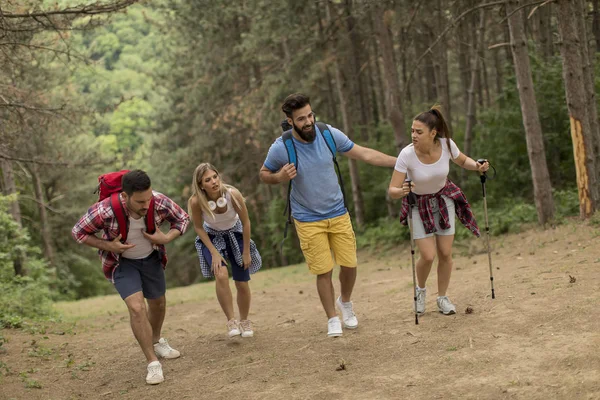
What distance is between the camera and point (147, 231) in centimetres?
675

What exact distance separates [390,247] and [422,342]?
42.6ft

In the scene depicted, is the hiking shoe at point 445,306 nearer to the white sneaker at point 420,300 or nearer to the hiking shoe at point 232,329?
the white sneaker at point 420,300

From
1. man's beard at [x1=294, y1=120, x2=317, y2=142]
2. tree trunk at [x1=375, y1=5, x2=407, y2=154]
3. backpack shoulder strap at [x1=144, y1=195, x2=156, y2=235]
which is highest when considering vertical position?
tree trunk at [x1=375, y1=5, x2=407, y2=154]

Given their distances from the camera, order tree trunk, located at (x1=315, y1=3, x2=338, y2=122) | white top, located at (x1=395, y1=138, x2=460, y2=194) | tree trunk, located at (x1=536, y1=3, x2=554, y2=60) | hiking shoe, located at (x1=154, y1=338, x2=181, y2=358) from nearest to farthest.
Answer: white top, located at (x1=395, y1=138, x2=460, y2=194), hiking shoe, located at (x1=154, y1=338, x2=181, y2=358), tree trunk, located at (x1=315, y1=3, x2=338, y2=122), tree trunk, located at (x1=536, y1=3, x2=554, y2=60)

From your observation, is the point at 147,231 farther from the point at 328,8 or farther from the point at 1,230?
the point at 328,8

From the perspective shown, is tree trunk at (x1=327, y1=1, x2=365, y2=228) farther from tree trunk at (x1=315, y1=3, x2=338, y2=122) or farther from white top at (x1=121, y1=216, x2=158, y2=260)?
white top at (x1=121, y1=216, x2=158, y2=260)

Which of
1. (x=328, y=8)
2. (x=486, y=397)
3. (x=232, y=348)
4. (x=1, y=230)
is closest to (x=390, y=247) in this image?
(x=328, y=8)

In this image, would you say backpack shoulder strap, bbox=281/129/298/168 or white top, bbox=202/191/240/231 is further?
white top, bbox=202/191/240/231

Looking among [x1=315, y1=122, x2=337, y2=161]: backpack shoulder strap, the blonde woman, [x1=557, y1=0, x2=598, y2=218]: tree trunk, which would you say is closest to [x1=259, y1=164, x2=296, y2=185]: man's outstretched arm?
[x1=315, y1=122, x2=337, y2=161]: backpack shoulder strap

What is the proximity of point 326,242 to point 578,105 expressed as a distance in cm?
681

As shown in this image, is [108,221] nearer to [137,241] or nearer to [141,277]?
[137,241]

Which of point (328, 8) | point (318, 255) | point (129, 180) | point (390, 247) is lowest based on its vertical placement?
point (390, 247)

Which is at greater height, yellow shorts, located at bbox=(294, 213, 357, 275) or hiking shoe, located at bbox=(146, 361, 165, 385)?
yellow shorts, located at bbox=(294, 213, 357, 275)

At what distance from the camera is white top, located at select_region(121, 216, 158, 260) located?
6.68 metres
